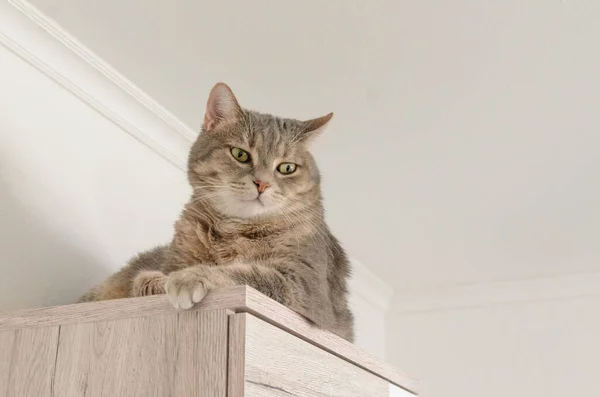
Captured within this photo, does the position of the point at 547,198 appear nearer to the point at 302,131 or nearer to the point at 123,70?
the point at 302,131

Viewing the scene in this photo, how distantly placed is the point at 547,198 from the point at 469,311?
1.19 meters

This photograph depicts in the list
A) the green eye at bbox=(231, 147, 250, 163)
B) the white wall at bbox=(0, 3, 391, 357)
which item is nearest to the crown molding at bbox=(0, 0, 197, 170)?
the white wall at bbox=(0, 3, 391, 357)

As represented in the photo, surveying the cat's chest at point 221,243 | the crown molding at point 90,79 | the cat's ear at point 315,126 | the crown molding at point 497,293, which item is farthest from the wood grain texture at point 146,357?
the crown molding at point 497,293

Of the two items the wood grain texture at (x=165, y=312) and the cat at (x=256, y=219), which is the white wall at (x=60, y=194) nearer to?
the cat at (x=256, y=219)

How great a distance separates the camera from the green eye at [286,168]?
4.14 feet

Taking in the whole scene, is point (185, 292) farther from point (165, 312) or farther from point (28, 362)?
point (28, 362)

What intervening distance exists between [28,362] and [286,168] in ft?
1.88

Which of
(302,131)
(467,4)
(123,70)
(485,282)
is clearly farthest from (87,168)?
(485,282)

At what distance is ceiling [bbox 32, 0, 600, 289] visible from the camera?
146 cm

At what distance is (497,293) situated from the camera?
133 inches

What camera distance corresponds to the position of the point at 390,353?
11.7 feet

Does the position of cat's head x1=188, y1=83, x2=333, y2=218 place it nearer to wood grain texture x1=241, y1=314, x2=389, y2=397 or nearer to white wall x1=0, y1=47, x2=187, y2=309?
wood grain texture x1=241, y1=314, x2=389, y2=397

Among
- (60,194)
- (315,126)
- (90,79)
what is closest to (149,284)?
(315,126)

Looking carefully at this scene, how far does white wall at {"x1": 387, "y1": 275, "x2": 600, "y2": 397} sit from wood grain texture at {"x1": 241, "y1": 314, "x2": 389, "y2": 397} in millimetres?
2292
